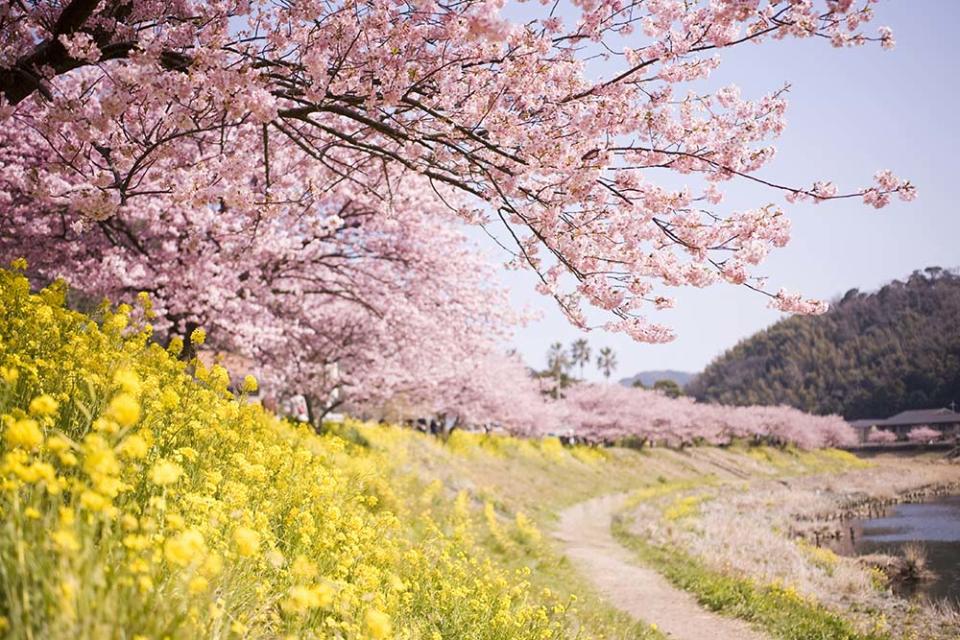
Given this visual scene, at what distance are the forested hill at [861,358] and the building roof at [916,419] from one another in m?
4.59

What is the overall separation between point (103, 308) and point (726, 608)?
11.6 metres

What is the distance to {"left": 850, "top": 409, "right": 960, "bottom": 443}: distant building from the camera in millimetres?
98000

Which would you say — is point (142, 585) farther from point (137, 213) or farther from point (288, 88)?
point (137, 213)

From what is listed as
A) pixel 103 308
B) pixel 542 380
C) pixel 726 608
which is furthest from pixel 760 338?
pixel 103 308

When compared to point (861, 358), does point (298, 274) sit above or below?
above

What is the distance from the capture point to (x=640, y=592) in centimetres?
1317

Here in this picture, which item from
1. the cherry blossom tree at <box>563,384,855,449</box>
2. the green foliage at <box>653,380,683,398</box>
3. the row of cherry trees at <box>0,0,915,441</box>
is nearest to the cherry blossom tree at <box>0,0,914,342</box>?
the row of cherry trees at <box>0,0,915,441</box>

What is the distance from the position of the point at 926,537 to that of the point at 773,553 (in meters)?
12.6

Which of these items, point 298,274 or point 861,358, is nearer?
point 298,274

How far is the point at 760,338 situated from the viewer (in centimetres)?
14588

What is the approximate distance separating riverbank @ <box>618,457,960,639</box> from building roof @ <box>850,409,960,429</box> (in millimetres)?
76338

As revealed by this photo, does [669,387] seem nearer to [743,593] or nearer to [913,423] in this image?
[913,423]

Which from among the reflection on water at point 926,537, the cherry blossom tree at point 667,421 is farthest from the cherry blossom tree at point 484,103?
the cherry blossom tree at point 667,421

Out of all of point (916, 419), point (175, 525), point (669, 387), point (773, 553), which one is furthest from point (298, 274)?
point (916, 419)
